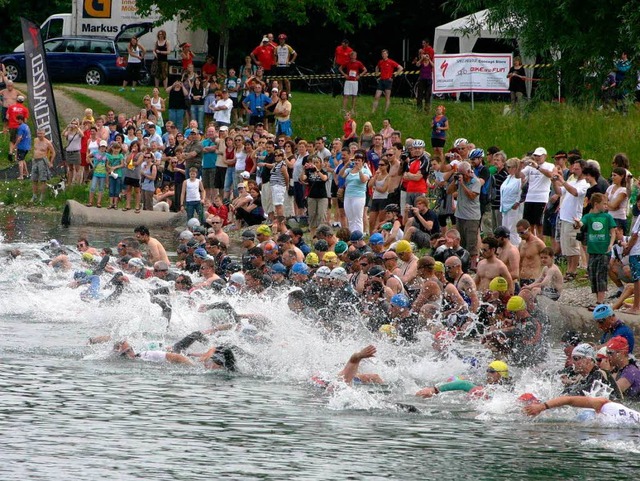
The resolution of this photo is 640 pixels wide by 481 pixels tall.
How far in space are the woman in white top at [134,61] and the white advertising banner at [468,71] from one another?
11.5 m

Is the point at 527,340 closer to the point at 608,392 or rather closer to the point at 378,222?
the point at 608,392

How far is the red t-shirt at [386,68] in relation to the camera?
34500 millimetres

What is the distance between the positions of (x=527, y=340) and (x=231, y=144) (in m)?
13.5

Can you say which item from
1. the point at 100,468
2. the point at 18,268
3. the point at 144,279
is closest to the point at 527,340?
the point at 100,468

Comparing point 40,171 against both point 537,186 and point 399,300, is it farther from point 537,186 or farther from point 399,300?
point 399,300

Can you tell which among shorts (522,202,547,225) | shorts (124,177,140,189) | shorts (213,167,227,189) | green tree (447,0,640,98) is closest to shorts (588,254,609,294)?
green tree (447,0,640,98)

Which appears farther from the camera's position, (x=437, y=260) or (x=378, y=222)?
(x=378, y=222)

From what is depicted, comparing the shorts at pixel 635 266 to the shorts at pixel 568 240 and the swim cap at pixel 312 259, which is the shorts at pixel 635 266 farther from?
the swim cap at pixel 312 259

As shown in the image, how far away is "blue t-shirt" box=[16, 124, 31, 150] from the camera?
36.2 metres

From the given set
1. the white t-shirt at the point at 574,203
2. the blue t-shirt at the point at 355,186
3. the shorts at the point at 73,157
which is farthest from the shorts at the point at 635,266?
the shorts at the point at 73,157

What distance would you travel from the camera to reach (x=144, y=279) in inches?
915

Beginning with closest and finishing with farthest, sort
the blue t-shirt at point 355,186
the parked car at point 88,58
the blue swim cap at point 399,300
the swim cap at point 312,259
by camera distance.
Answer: the blue swim cap at point 399,300, the swim cap at point 312,259, the blue t-shirt at point 355,186, the parked car at point 88,58

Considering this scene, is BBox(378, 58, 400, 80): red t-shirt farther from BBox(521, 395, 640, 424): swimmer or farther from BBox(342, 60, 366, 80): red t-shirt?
BBox(521, 395, 640, 424): swimmer

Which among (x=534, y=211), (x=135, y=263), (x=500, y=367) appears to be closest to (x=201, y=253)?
(x=135, y=263)
